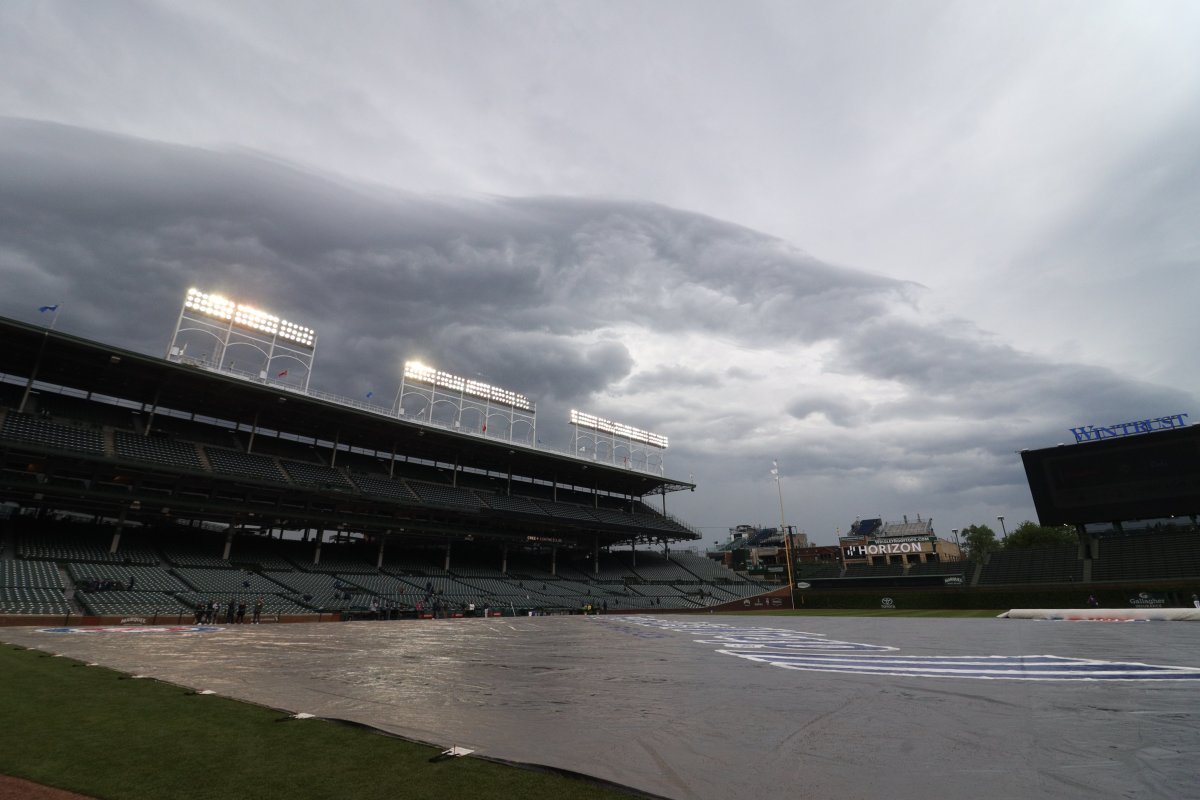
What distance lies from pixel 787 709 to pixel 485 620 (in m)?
37.2

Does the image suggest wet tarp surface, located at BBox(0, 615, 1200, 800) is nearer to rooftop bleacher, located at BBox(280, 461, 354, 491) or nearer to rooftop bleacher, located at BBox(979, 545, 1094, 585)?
rooftop bleacher, located at BBox(280, 461, 354, 491)

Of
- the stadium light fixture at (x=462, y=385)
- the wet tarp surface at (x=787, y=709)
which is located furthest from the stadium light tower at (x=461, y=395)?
the wet tarp surface at (x=787, y=709)

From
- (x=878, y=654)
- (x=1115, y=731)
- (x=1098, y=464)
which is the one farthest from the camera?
(x=1098, y=464)

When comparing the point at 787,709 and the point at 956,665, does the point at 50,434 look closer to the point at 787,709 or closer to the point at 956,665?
the point at 787,709

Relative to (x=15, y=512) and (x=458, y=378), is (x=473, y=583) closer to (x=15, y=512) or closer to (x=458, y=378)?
(x=458, y=378)

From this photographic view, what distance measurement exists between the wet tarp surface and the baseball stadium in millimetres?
73

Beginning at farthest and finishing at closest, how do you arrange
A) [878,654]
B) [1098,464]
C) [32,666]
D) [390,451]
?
[390,451] → [1098,464] → [878,654] → [32,666]

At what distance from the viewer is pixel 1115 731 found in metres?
6.24

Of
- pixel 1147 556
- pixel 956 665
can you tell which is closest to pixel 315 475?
pixel 956 665

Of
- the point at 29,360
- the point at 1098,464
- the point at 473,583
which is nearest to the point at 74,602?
the point at 29,360

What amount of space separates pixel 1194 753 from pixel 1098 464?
188ft

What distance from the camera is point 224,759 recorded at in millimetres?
5285

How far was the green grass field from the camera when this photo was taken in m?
4.43

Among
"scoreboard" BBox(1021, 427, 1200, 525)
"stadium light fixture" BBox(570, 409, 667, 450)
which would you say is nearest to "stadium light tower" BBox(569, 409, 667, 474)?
"stadium light fixture" BBox(570, 409, 667, 450)
